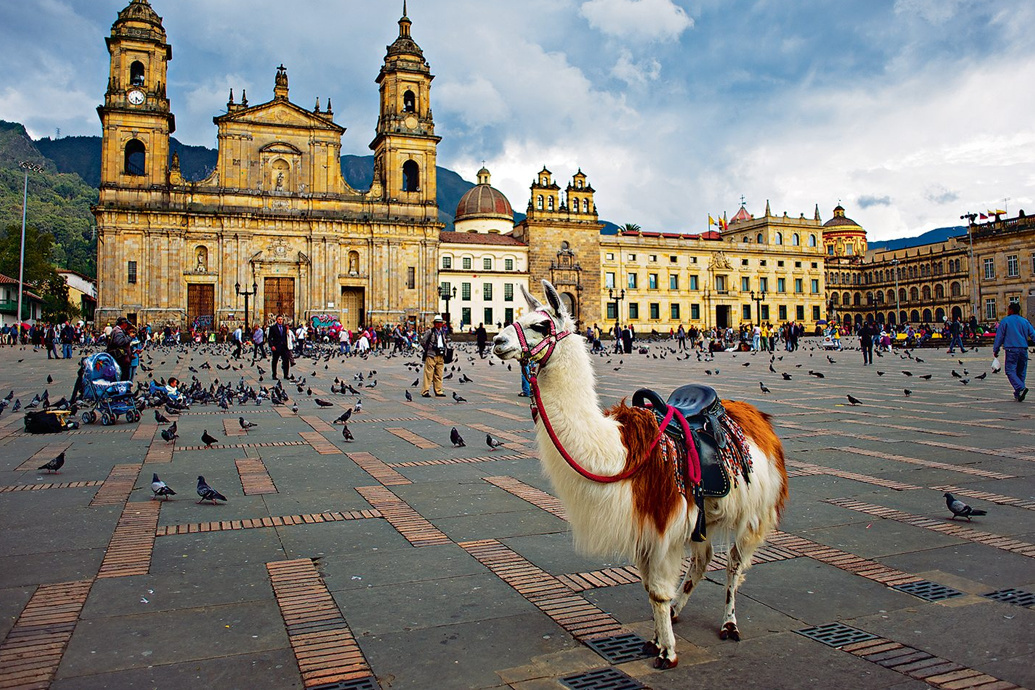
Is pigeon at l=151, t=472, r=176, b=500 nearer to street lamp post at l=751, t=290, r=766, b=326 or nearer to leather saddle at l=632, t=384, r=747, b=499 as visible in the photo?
leather saddle at l=632, t=384, r=747, b=499

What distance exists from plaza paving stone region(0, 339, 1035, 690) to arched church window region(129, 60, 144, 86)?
5028cm

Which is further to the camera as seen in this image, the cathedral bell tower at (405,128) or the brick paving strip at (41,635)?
the cathedral bell tower at (405,128)

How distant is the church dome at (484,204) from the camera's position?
76812 mm

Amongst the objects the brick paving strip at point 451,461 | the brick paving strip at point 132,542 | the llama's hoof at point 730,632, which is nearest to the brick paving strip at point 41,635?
the brick paving strip at point 132,542

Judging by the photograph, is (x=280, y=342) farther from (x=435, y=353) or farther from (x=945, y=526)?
(x=945, y=526)

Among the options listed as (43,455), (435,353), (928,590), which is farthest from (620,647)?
(435,353)

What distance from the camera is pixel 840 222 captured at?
371ft

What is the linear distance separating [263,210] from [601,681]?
177ft

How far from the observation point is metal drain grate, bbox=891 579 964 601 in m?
3.62

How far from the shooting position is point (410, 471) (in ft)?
22.8

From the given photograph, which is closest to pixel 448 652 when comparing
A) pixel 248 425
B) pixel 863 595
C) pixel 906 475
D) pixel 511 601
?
pixel 511 601

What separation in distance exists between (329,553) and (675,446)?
241cm

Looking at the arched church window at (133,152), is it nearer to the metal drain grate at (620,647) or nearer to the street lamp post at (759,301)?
the metal drain grate at (620,647)

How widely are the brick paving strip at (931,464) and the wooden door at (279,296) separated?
48.5 metres
